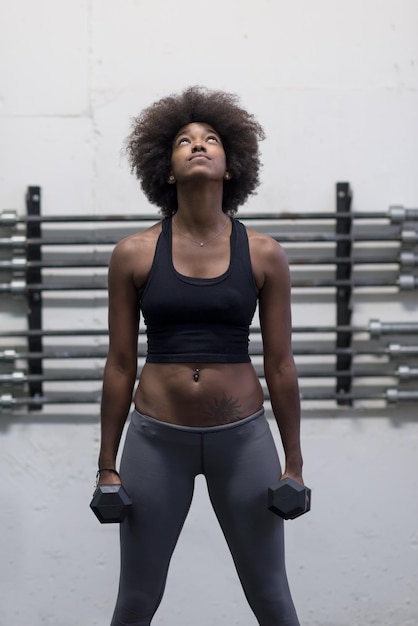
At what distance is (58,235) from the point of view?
3.02m

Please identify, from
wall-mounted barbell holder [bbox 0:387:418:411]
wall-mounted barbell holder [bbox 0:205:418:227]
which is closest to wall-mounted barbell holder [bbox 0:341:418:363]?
wall-mounted barbell holder [bbox 0:387:418:411]

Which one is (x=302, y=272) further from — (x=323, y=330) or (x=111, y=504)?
(x=111, y=504)

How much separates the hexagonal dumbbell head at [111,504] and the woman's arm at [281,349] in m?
0.36

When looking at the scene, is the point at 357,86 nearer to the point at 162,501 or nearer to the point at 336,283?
the point at 336,283

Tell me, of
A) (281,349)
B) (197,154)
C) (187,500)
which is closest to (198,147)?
(197,154)

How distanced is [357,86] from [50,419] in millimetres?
1463

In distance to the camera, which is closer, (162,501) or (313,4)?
(162,501)

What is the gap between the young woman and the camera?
6.50 feet

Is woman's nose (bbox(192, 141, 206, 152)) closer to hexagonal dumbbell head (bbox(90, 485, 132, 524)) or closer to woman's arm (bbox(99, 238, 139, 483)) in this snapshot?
woman's arm (bbox(99, 238, 139, 483))

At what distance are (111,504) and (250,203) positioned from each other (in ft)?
4.45

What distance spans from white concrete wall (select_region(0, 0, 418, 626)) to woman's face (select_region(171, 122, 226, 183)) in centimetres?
97

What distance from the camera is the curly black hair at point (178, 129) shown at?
210cm

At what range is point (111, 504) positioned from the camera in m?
1.96

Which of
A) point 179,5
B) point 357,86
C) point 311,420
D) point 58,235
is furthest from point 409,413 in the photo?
point 179,5
